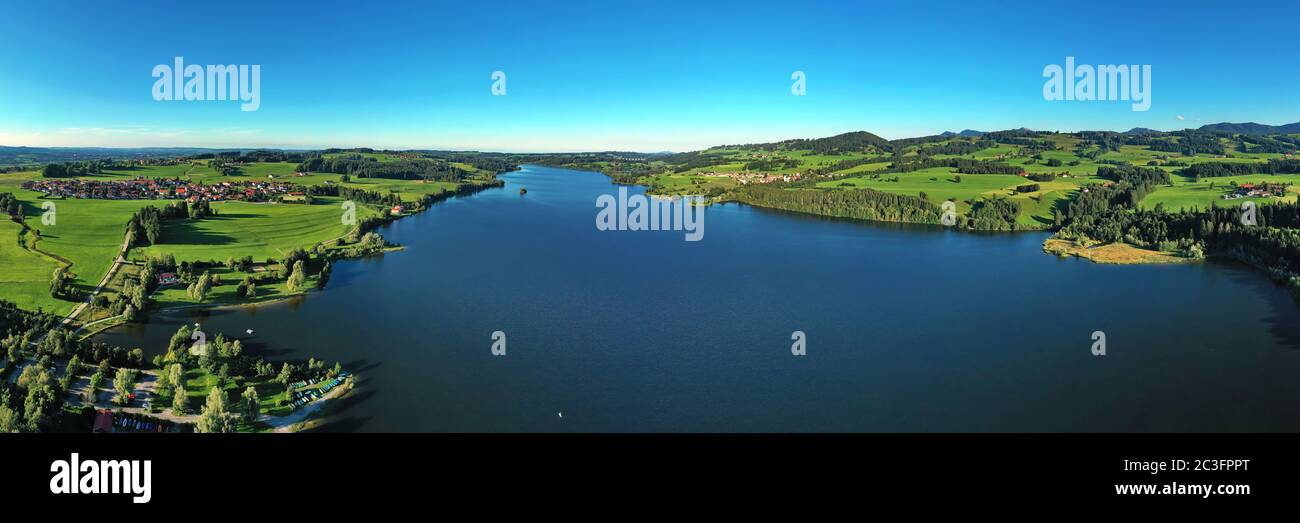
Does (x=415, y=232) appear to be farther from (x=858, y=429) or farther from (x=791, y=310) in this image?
(x=858, y=429)

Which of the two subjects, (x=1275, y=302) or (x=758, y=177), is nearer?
(x=1275, y=302)

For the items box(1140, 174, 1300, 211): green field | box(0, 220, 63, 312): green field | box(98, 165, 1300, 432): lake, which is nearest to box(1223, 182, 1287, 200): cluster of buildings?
box(1140, 174, 1300, 211): green field

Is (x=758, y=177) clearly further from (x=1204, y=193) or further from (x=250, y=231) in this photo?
(x=250, y=231)

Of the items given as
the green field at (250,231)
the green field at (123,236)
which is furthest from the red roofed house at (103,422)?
the green field at (250,231)

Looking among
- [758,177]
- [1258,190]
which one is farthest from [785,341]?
[758,177]

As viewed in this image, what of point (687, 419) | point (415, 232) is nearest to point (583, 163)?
point (415, 232)
